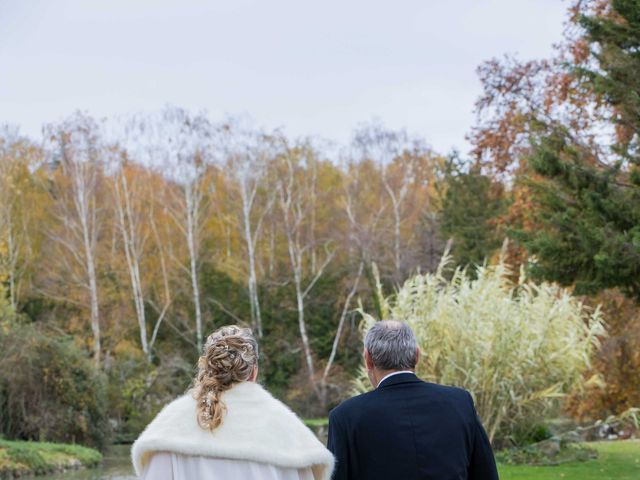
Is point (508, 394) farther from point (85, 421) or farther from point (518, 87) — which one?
point (85, 421)

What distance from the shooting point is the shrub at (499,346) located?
58.0 ft

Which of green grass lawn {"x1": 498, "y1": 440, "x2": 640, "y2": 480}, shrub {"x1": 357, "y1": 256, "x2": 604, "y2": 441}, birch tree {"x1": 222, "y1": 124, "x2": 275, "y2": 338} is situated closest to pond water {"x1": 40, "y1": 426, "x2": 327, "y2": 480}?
shrub {"x1": 357, "y1": 256, "x2": 604, "y2": 441}

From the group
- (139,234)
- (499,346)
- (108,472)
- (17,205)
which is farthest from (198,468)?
(17,205)

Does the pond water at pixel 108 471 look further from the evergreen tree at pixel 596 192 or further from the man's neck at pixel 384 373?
the man's neck at pixel 384 373

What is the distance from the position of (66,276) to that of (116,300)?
8.01 feet

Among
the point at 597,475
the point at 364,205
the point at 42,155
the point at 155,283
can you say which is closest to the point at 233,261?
Result: the point at 155,283

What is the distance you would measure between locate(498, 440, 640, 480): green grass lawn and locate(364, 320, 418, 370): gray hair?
11096mm

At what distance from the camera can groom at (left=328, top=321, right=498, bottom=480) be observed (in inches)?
173

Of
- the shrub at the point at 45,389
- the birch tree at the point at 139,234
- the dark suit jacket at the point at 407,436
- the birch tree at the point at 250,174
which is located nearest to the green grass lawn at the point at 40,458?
the shrub at the point at 45,389

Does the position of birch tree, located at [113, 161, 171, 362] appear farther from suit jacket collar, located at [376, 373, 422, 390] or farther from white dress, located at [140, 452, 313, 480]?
suit jacket collar, located at [376, 373, 422, 390]

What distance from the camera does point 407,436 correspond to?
439cm

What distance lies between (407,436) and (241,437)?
0.72 meters

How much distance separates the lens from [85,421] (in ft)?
90.5

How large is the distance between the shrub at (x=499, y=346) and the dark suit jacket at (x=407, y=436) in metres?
13.1
